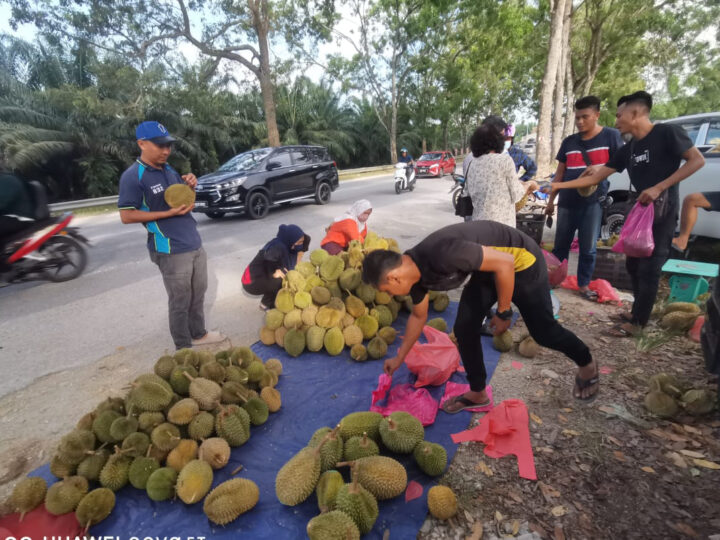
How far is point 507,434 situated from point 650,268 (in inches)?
76.8

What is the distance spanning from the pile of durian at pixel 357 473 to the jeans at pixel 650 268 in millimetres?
2410

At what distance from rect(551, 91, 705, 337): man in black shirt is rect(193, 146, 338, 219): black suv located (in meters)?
7.58

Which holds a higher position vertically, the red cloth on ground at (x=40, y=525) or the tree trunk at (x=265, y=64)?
the tree trunk at (x=265, y=64)

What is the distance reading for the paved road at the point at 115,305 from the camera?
11.6 ft

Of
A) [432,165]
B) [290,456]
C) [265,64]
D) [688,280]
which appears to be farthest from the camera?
[432,165]

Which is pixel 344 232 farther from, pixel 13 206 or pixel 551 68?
pixel 551 68

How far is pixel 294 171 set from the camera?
10.5 metres

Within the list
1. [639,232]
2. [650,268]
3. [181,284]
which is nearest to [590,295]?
[650,268]

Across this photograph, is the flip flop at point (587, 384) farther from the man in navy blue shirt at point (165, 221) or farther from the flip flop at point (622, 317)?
the man in navy blue shirt at point (165, 221)

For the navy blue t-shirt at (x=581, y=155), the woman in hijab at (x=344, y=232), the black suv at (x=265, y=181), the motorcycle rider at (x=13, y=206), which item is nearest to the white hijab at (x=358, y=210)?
the woman in hijab at (x=344, y=232)

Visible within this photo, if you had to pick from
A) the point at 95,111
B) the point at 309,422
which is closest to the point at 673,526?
the point at 309,422

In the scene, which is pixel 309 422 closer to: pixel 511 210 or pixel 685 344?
pixel 511 210

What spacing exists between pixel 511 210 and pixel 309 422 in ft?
7.30

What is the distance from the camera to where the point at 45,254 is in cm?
535
